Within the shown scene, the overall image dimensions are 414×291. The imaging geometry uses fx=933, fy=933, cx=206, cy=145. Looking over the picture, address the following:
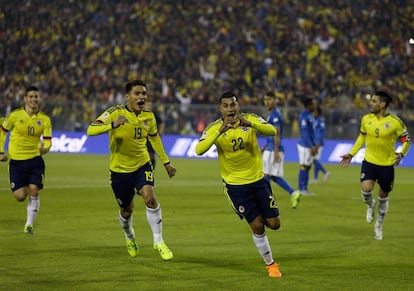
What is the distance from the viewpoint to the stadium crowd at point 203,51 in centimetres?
4066

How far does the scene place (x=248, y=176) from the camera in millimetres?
11000

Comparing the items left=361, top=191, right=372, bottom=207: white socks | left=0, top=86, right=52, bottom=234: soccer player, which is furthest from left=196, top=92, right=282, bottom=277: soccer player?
left=0, top=86, right=52, bottom=234: soccer player

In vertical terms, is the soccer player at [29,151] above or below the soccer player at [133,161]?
below

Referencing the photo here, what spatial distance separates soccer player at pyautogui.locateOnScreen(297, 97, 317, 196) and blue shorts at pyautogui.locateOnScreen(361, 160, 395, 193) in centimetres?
783

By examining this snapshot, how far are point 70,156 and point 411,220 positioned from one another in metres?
23.7

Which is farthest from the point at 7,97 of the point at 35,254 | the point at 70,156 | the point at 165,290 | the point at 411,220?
the point at 165,290

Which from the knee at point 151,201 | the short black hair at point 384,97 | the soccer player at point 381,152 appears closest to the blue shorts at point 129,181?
the knee at point 151,201

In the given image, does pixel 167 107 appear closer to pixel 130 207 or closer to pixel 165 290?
pixel 130 207

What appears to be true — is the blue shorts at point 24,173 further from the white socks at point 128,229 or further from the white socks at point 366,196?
the white socks at point 366,196

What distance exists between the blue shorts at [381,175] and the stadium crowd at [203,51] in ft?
80.5

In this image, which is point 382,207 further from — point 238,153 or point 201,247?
point 238,153

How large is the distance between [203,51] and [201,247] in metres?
30.6

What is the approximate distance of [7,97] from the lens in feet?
145

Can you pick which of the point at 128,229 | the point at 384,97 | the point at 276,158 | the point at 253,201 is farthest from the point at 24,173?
the point at 276,158
